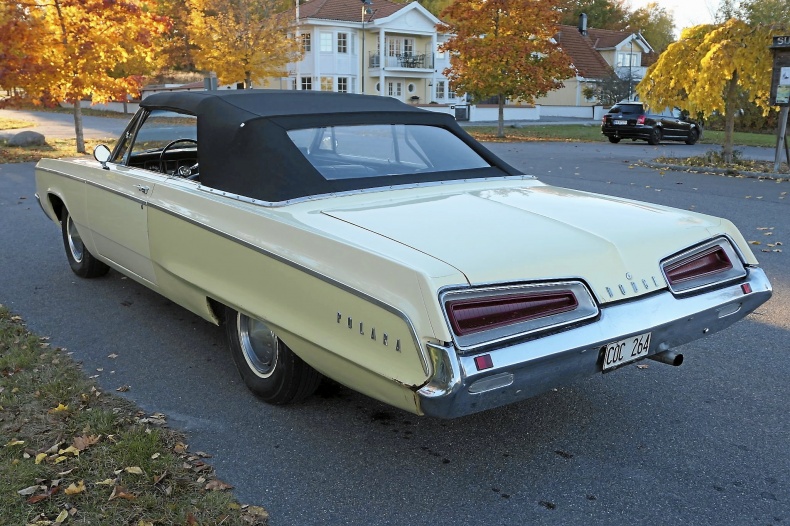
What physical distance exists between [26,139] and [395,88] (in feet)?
102

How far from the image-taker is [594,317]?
3004 mm

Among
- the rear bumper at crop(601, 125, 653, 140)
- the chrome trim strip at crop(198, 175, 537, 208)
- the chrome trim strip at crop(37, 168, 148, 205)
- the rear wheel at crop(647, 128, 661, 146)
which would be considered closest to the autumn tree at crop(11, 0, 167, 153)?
the chrome trim strip at crop(37, 168, 148, 205)

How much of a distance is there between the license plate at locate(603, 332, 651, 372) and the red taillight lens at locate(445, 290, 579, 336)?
0.87 feet

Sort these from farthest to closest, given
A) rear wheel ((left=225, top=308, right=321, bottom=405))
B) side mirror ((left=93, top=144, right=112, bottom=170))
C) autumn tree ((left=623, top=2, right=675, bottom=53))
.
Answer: autumn tree ((left=623, top=2, right=675, bottom=53)), side mirror ((left=93, top=144, right=112, bottom=170)), rear wheel ((left=225, top=308, right=321, bottom=405))

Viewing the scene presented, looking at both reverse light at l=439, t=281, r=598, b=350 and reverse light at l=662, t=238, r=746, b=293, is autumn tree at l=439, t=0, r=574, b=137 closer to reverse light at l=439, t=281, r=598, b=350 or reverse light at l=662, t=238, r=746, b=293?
reverse light at l=662, t=238, r=746, b=293

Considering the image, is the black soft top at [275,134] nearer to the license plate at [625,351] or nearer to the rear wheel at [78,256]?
the license plate at [625,351]

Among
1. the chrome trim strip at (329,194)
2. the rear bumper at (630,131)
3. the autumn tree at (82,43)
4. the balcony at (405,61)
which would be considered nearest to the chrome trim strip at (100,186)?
the chrome trim strip at (329,194)

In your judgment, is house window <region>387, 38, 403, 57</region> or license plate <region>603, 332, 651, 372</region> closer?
license plate <region>603, 332, 651, 372</region>

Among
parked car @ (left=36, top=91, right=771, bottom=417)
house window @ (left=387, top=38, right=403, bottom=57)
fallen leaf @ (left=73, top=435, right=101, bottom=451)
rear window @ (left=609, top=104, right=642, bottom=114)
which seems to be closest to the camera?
parked car @ (left=36, top=91, right=771, bottom=417)

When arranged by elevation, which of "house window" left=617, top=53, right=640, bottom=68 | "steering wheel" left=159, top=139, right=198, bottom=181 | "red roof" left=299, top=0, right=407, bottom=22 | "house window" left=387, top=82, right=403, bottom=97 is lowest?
"steering wheel" left=159, top=139, right=198, bottom=181

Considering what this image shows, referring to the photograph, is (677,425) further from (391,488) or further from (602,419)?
(391,488)

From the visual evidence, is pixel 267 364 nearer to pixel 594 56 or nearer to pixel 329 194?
pixel 329 194

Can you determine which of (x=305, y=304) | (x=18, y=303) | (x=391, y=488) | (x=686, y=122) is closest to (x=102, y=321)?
(x=18, y=303)

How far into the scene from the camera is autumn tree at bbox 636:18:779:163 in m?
14.8
